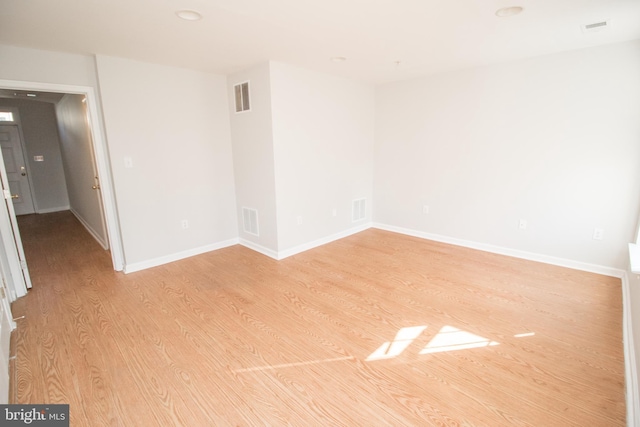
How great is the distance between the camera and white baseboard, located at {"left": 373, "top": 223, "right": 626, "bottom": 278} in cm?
327

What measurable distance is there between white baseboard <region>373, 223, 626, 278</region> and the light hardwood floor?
0.12 m

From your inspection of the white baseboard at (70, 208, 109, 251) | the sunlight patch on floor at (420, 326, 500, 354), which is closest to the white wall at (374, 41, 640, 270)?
the sunlight patch on floor at (420, 326, 500, 354)

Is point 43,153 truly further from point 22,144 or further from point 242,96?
point 242,96

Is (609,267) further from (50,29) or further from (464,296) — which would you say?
(50,29)

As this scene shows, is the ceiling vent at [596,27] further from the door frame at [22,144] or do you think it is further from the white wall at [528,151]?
the door frame at [22,144]

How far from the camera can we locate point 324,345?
7.22 feet

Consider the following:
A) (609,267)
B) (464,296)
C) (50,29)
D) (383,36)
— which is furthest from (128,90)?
(609,267)

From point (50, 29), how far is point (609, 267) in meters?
5.83

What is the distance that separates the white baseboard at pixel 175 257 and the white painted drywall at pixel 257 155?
0.35 m

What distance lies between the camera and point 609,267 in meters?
3.24

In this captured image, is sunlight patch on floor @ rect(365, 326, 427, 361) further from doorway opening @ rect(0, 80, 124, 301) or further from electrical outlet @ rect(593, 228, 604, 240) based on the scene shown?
doorway opening @ rect(0, 80, 124, 301)

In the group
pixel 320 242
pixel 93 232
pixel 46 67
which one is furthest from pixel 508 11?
pixel 93 232

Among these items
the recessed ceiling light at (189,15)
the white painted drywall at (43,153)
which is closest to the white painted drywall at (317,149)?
the recessed ceiling light at (189,15)

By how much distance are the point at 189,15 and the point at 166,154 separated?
1.88 metres
